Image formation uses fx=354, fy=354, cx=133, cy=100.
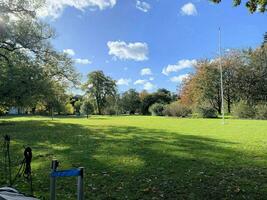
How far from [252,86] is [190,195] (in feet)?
183

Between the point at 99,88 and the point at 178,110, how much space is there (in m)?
43.9

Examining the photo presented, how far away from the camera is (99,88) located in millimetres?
99062

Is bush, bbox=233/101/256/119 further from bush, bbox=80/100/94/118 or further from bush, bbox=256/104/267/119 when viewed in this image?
bush, bbox=80/100/94/118

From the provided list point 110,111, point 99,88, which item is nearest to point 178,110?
point 110,111

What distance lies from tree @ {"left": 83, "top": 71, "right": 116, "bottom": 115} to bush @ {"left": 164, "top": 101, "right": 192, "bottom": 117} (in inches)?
1541

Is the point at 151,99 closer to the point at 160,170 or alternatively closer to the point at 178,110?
the point at 178,110

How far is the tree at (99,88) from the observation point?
98625 millimetres

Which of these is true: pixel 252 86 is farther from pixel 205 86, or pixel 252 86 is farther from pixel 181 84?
pixel 181 84

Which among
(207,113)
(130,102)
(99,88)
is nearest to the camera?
(207,113)

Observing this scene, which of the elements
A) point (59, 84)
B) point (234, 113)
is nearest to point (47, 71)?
point (59, 84)

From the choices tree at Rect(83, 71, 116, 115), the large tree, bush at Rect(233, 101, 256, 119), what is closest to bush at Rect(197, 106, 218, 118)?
bush at Rect(233, 101, 256, 119)

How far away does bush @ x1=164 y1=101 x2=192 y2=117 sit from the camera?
5725 centimetres

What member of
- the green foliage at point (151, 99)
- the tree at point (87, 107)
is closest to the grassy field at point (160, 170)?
the tree at point (87, 107)

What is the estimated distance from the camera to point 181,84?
2724 inches
